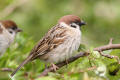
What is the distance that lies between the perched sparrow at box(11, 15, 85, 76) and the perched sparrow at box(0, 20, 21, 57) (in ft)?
3.84

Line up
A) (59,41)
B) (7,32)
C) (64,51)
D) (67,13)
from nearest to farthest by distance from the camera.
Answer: (64,51) → (59,41) → (7,32) → (67,13)

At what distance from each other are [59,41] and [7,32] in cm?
153

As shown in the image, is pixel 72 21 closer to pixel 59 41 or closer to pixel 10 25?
pixel 59 41

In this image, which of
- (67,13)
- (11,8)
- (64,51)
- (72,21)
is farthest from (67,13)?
(64,51)

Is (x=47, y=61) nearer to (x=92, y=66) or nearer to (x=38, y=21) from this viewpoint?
(x=92, y=66)

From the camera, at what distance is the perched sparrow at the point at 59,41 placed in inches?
126

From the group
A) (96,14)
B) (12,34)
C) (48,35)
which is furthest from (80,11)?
(48,35)

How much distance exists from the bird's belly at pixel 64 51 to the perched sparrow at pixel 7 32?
4.08ft

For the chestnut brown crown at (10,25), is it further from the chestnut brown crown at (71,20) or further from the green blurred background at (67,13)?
the chestnut brown crown at (71,20)

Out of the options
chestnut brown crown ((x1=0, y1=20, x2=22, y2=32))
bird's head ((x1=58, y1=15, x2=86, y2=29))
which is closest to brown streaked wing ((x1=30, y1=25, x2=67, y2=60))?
bird's head ((x1=58, y1=15, x2=86, y2=29))

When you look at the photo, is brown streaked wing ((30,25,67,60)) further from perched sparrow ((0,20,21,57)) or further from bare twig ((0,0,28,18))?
bare twig ((0,0,28,18))

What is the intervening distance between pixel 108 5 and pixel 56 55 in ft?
8.82

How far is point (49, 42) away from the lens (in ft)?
10.8

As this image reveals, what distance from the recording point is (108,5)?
5668 mm
